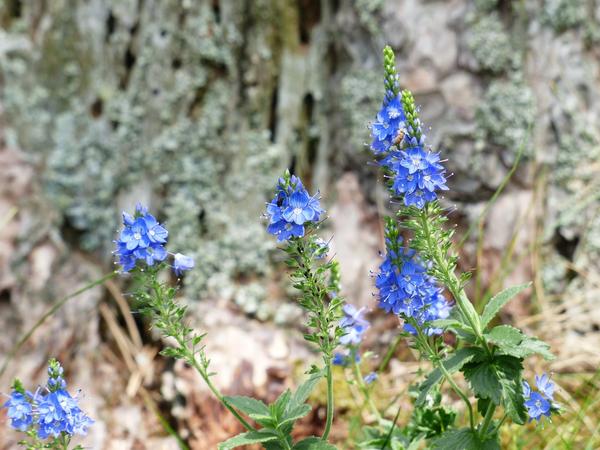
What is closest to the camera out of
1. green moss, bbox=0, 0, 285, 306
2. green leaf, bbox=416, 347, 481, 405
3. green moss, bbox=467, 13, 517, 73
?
green leaf, bbox=416, 347, 481, 405

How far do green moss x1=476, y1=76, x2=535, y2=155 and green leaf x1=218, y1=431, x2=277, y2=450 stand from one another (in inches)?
103

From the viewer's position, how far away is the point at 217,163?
4676mm

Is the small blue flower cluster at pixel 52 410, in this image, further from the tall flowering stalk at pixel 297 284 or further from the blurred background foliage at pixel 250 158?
the blurred background foliage at pixel 250 158

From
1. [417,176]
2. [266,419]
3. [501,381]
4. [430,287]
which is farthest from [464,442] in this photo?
[417,176]

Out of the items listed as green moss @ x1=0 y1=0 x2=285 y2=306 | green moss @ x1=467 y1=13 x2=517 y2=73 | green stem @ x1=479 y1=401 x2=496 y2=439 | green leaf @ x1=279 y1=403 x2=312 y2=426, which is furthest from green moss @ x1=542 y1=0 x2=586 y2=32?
green leaf @ x1=279 y1=403 x2=312 y2=426

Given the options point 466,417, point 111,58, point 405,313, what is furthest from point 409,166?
point 111,58

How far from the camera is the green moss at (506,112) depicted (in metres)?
4.26

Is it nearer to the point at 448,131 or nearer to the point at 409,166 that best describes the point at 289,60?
the point at 448,131

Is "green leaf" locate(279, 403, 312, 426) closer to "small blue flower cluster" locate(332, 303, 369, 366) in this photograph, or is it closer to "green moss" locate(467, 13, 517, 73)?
"small blue flower cluster" locate(332, 303, 369, 366)

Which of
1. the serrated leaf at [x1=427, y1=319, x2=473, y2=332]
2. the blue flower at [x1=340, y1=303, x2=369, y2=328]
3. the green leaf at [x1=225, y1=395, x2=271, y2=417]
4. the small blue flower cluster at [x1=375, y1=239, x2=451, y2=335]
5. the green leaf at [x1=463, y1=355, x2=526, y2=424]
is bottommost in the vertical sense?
the green leaf at [x1=463, y1=355, x2=526, y2=424]

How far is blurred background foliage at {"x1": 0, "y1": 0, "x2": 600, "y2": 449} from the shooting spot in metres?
4.26

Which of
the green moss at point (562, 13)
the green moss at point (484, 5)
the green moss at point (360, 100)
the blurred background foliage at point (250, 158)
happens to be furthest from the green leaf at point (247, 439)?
the green moss at point (562, 13)

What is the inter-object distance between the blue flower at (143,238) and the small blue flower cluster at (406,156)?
649 mm

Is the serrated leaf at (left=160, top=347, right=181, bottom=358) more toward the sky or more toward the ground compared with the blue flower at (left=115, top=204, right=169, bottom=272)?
more toward the ground
